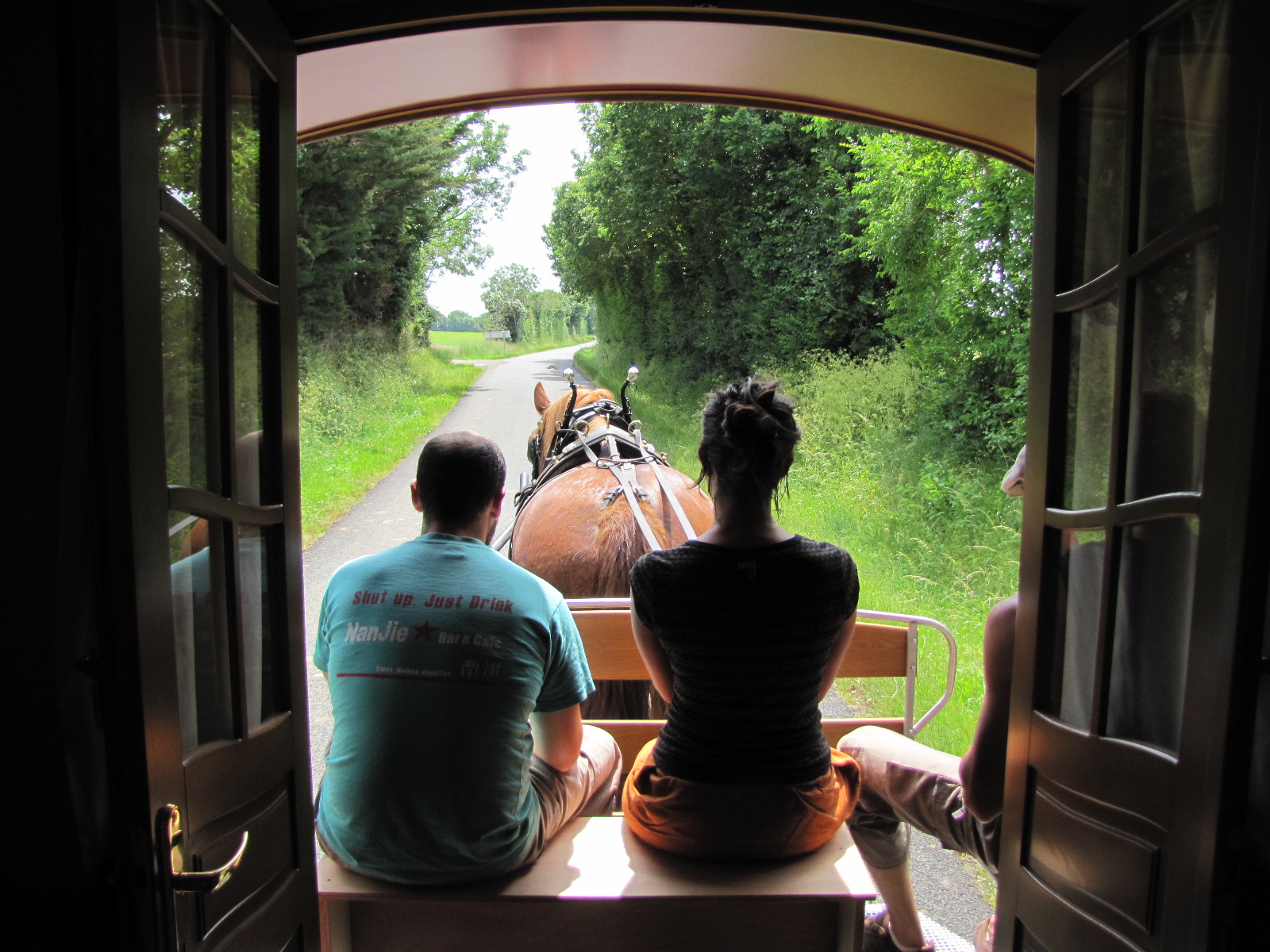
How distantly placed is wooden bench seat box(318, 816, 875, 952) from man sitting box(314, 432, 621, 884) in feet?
0.20

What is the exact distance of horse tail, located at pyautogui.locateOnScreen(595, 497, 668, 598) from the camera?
343 centimetres

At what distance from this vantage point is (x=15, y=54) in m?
1.15

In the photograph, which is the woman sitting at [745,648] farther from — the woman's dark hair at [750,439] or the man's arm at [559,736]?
the man's arm at [559,736]

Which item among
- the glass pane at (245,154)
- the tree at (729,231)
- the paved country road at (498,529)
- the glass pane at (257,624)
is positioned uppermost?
the tree at (729,231)

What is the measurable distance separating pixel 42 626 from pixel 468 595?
A: 2.67 feet

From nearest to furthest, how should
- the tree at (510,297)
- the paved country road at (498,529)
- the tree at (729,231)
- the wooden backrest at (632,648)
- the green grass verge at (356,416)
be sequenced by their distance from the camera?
the wooden backrest at (632,648) → the paved country road at (498,529) → the green grass verge at (356,416) → the tree at (729,231) → the tree at (510,297)

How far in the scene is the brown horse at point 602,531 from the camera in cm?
334

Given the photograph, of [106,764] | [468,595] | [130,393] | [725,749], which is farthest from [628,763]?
[130,393]

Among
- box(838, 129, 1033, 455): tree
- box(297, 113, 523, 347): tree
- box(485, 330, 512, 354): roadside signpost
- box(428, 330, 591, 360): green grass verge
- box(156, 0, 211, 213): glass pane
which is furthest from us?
box(485, 330, 512, 354): roadside signpost

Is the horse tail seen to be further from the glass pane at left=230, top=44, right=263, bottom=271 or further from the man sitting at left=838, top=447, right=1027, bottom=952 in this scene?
the glass pane at left=230, top=44, right=263, bottom=271

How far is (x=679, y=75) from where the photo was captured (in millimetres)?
2369

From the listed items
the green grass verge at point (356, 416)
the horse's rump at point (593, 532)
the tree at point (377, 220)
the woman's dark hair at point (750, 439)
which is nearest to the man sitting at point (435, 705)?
the woman's dark hair at point (750, 439)

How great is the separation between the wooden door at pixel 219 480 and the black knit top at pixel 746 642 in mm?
788

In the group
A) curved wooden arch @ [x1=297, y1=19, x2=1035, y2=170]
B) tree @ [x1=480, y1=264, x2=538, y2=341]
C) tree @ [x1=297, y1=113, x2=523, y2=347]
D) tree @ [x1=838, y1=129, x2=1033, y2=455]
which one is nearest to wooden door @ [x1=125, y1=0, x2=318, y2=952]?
curved wooden arch @ [x1=297, y1=19, x2=1035, y2=170]
